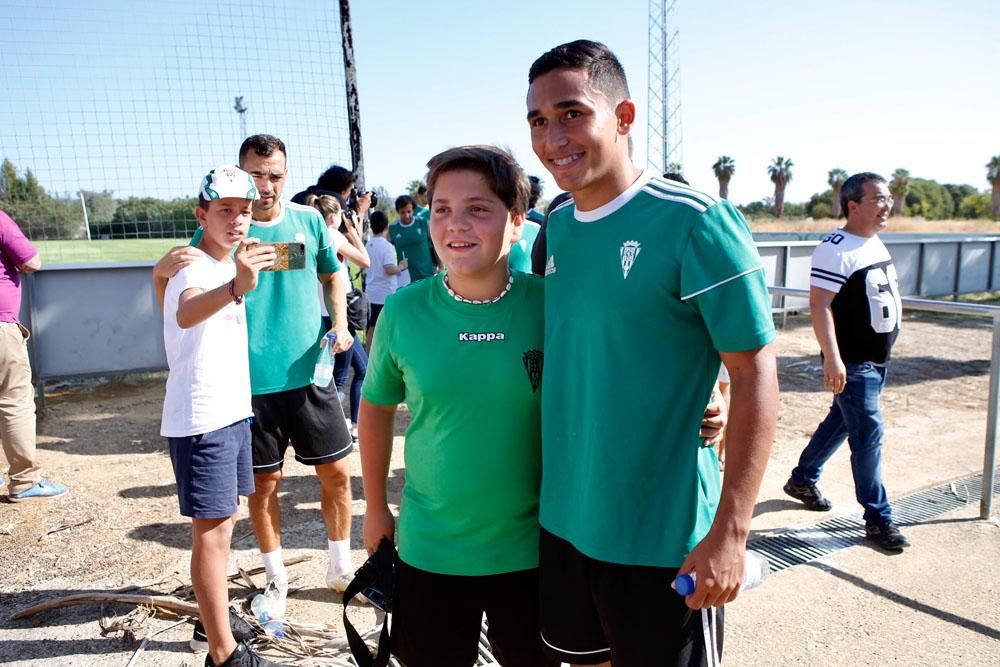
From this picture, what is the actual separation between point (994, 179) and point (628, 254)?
220 ft

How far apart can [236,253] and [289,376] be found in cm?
96

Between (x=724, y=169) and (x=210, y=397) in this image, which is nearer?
(x=210, y=397)

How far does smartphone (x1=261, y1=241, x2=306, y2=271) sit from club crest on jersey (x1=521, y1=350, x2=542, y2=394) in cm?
167

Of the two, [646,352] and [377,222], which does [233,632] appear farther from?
[377,222]

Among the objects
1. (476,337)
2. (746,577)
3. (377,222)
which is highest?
(377,222)

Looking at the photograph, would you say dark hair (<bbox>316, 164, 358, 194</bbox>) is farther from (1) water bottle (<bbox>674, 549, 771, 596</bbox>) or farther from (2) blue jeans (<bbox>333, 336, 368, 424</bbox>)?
(1) water bottle (<bbox>674, 549, 771, 596</bbox>)

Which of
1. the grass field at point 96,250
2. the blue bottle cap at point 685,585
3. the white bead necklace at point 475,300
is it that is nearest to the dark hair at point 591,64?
the white bead necklace at point 475,300

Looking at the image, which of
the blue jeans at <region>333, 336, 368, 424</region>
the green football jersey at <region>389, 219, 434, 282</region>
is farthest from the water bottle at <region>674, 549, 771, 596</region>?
the green football jersey at <region>389, 219, 434, 282</region>

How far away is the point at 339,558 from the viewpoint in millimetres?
3486

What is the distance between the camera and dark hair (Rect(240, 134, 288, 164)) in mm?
3170

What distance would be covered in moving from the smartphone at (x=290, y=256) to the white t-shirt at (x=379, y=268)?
13.6ft

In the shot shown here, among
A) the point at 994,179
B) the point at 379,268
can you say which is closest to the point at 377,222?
the point at 379,268

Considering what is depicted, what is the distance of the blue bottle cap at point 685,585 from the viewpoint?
59.7 inches

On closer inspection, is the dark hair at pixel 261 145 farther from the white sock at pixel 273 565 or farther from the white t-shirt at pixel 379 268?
the white t-shirt at pixel 379 268
